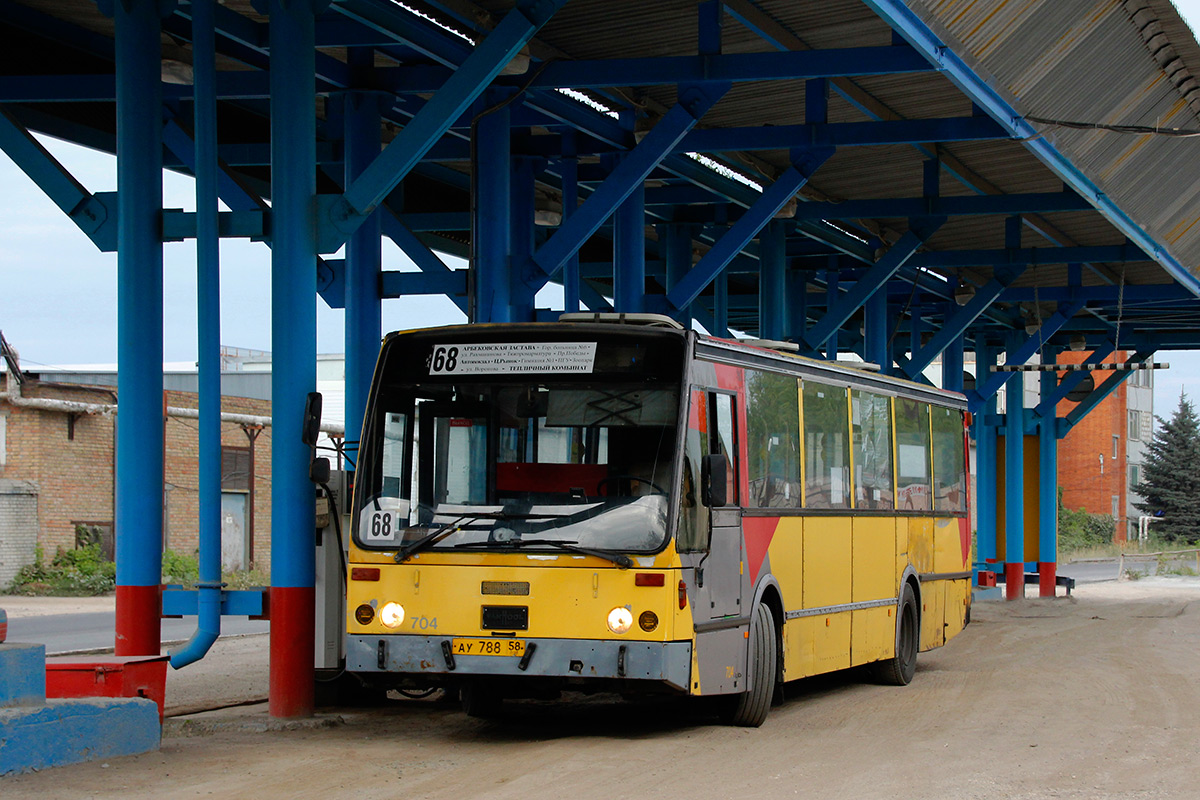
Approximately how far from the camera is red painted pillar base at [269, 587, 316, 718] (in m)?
12.2

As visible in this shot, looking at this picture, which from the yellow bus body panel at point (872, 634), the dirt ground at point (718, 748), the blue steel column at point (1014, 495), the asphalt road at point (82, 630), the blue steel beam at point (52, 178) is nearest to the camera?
the dirt ground at point (718, 748)

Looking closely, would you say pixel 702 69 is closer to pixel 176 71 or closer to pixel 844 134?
pixel 844 134

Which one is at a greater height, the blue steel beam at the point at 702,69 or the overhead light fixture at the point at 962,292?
the blue steel beam at the point at 702,69

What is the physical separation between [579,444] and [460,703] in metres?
3.76

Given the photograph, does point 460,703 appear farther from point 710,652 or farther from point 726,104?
point 726,104

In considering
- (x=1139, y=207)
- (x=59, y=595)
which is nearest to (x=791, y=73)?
→ (x=1139, y=207)

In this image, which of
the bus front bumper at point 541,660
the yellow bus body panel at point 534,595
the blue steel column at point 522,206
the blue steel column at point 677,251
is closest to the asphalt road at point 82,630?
the blue steel column at point 522,206

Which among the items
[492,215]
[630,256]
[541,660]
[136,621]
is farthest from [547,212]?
[541,660]

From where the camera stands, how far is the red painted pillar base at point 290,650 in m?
12.2

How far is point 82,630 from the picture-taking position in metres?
25.3

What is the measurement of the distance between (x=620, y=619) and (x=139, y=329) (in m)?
4.68

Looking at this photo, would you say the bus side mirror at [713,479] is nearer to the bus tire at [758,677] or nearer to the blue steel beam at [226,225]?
the bus tire at [758,677]

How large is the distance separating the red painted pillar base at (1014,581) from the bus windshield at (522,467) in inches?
966

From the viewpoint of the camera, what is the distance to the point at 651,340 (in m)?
11.3
